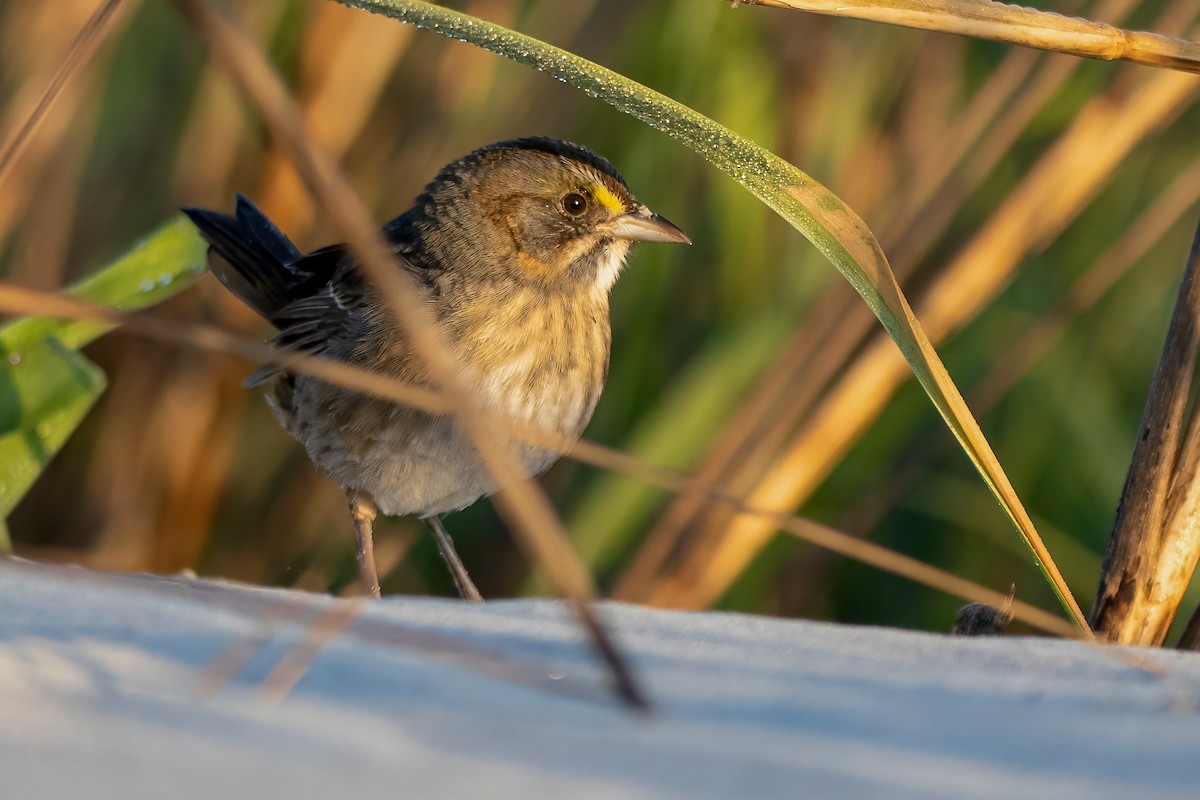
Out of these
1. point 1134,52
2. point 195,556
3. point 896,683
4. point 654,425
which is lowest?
point 195,556

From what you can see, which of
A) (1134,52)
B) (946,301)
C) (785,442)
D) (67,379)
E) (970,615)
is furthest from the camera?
(785,442)

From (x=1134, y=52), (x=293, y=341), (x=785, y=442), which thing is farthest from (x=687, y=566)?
(x=1134, y=52)

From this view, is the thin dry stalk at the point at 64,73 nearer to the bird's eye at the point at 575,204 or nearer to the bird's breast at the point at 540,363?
the bird's breast at the point at 540,363

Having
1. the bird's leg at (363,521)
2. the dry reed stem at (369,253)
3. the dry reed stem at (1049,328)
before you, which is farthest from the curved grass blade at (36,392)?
the dry reed stem at (1049,328)

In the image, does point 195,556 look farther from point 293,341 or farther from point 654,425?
point 654,425

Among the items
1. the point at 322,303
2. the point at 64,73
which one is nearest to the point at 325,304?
the point at 322,303

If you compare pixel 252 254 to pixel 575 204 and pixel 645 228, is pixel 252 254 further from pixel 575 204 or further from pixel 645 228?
pixel 645 228
